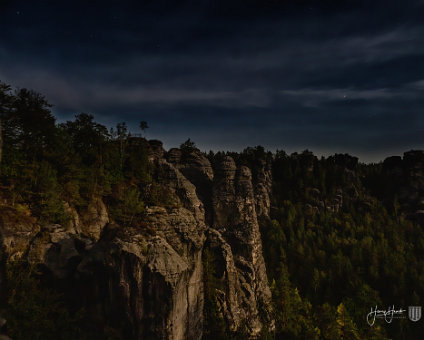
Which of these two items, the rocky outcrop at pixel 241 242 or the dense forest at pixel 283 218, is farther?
the rocky outcrop at pixel 241 242

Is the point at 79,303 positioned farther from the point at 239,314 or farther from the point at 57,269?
the point at 239,314

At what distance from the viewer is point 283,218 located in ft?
322

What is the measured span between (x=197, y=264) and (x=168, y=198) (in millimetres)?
9133

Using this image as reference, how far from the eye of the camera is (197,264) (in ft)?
99.4

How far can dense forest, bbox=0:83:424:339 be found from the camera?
25.7 m

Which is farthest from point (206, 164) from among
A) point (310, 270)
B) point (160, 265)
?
point (310, 270)

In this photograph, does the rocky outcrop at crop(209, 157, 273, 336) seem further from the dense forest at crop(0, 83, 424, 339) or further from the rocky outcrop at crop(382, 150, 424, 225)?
the rocky outcrop at crop(382, 150, 424, 225)

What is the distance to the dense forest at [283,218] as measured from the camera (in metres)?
25.7
